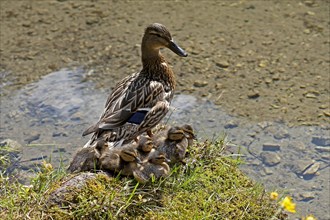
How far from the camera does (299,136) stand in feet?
19.8

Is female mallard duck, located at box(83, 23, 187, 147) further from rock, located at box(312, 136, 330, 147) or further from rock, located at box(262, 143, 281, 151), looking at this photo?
rock, located at box(312, 136, 330, 147)

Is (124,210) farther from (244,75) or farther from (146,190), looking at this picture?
(244,75)

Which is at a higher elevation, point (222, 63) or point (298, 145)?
point (222, 63)

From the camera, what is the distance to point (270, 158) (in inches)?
230

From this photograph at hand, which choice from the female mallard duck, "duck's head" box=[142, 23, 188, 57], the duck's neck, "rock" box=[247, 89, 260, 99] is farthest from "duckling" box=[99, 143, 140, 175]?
"rock" box=[247, 89, 260, 99]

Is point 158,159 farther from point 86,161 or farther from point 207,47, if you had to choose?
point 207,47

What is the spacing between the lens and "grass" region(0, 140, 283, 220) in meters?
4.16

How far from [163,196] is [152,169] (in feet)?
0.68

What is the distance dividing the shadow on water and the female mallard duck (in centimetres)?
45

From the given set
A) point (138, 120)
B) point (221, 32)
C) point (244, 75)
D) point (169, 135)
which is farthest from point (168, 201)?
point (221, 32)

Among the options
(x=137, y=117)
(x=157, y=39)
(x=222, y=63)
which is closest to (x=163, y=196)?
(x=137, y=117)

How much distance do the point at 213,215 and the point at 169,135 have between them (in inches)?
23.9

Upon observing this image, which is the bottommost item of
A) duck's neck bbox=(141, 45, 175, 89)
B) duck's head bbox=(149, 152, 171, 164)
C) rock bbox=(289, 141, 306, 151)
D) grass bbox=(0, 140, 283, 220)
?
rock bbox=(289, 141, 306, 151)

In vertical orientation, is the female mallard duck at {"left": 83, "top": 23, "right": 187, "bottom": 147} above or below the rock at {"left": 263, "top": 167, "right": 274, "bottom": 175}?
above
